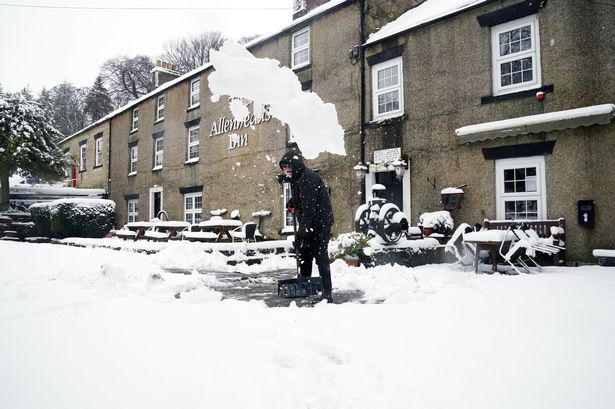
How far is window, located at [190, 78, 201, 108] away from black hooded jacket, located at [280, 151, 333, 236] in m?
14.0

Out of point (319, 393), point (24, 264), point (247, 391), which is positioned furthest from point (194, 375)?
point (24, 264)

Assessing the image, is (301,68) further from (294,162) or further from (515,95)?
(294,162)

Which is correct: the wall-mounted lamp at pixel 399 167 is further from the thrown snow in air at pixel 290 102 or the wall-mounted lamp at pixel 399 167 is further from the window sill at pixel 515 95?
the window sill at pixel 515 95

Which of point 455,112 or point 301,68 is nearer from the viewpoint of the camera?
point 455,112

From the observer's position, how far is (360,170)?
10805 millimetres

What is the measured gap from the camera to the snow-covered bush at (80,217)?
1323 centimetres

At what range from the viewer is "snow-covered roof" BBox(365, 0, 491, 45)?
9.49 meters

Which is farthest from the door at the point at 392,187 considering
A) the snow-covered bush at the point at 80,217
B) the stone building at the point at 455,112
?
the snow-covered bush at the point at 80,217

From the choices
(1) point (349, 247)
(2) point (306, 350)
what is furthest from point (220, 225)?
(2) point (306, 350)

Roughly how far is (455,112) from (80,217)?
12975 mm

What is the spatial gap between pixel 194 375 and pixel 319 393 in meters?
0.72

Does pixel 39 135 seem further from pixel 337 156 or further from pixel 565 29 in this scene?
pixel 565 29

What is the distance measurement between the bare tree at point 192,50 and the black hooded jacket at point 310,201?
3460 centimetres

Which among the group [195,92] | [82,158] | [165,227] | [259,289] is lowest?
[259,289]
